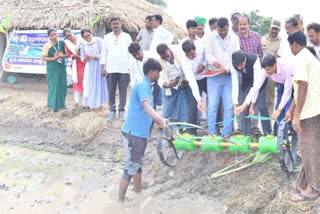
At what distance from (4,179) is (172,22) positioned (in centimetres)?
953

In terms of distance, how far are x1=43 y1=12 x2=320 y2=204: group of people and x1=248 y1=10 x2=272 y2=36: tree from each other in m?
6.86

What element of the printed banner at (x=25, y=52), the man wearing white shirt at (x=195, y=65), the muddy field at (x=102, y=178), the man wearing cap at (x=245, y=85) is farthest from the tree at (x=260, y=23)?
the man wearing cap at (x=245, y=85)

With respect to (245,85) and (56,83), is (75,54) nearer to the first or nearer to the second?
(56,83)

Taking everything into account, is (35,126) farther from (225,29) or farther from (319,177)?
(319,177)

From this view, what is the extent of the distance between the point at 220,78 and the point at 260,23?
9028mm

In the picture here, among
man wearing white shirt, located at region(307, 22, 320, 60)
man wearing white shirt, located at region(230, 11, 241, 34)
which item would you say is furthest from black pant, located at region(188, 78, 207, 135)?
man wearing white shirt, located at region(307, 22, 320, 60)

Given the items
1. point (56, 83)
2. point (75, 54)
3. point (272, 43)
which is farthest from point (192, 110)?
point (56, 83)

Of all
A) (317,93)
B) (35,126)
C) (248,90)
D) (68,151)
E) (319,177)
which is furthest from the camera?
(35,126)

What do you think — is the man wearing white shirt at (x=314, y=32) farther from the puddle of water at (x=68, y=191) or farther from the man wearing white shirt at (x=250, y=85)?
the puddle of water at (x=68, y=191)

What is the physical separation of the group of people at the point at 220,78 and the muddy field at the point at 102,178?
31 cm

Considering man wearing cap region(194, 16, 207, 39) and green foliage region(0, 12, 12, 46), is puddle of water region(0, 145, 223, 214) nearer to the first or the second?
man wearing cap region(194, 16, 207, 39)

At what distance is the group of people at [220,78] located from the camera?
4188 mm

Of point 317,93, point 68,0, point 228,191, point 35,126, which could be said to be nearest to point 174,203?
point 228,191

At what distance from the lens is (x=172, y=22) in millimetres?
14570
